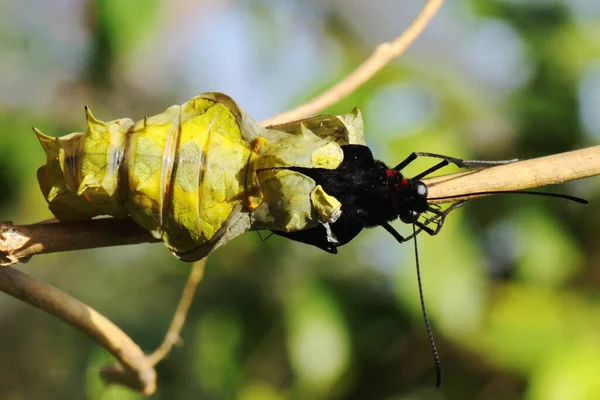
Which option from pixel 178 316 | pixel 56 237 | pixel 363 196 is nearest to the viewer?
pixel 56 237

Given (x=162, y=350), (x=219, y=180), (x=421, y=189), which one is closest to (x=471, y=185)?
(x=421, y=189)

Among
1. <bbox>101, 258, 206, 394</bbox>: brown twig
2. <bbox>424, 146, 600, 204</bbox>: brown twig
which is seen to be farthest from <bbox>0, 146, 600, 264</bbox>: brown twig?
<bbox>101, 258, 206, 394</bbox>: brown twig

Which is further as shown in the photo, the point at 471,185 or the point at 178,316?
the point at 178,316

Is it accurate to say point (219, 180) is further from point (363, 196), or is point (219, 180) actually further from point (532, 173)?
point (532, 173)

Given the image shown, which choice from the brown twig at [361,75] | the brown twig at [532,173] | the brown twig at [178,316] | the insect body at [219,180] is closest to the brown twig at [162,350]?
the brown twig at [178,316]

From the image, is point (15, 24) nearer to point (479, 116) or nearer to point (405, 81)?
point (405, 81)

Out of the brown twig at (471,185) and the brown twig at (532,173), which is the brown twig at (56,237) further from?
the brown twig at (532,173)

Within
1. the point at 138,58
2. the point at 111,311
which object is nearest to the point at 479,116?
the point at 138,58

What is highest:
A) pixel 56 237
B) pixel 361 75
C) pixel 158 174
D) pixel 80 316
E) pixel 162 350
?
pixel 361 75
